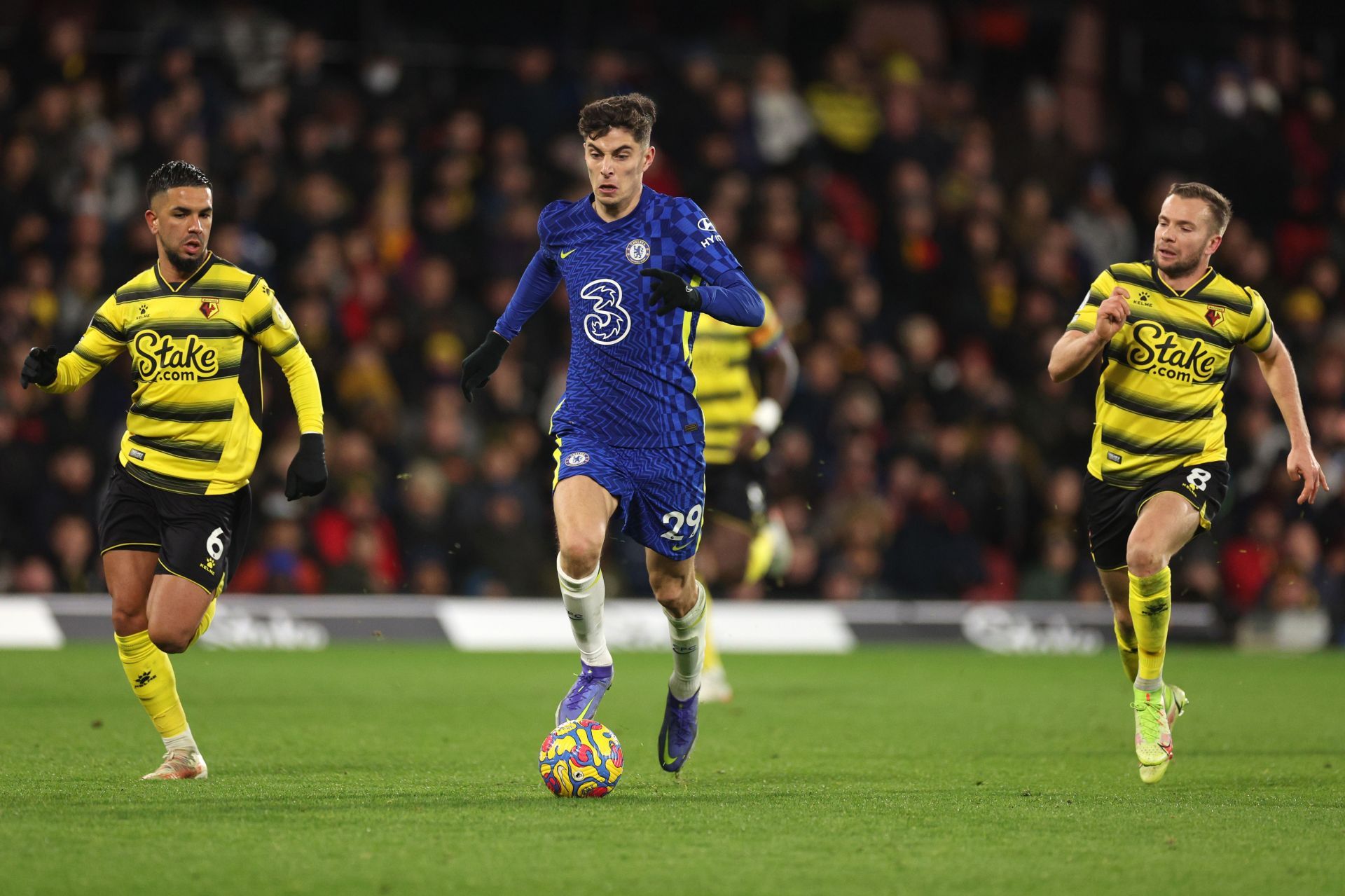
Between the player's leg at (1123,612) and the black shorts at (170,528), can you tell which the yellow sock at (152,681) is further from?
the player's leg at (1123,612)

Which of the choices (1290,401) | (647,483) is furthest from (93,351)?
(1290,401)

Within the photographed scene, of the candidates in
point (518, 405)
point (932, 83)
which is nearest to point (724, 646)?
point (518, 405)

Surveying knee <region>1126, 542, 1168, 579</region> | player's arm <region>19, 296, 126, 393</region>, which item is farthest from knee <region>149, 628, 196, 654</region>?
knee <region>1126, 542, 1168, 579</region>

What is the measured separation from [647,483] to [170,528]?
185 cm

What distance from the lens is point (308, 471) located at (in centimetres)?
690

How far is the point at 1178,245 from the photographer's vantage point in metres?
7.50

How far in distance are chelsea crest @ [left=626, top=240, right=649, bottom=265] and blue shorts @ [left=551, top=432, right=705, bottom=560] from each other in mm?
682

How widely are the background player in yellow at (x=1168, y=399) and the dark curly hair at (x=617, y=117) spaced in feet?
6.43

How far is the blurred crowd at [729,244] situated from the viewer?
1391cm

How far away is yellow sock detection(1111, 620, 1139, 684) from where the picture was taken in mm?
7949

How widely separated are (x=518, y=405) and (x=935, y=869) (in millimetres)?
9779

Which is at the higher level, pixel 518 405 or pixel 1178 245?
pixel 1178 245

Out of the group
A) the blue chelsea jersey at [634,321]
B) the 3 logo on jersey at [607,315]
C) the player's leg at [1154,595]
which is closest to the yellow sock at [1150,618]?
the player's leg at [1154,595]

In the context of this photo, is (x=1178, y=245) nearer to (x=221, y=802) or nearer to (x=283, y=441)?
(x=221, y=802)
